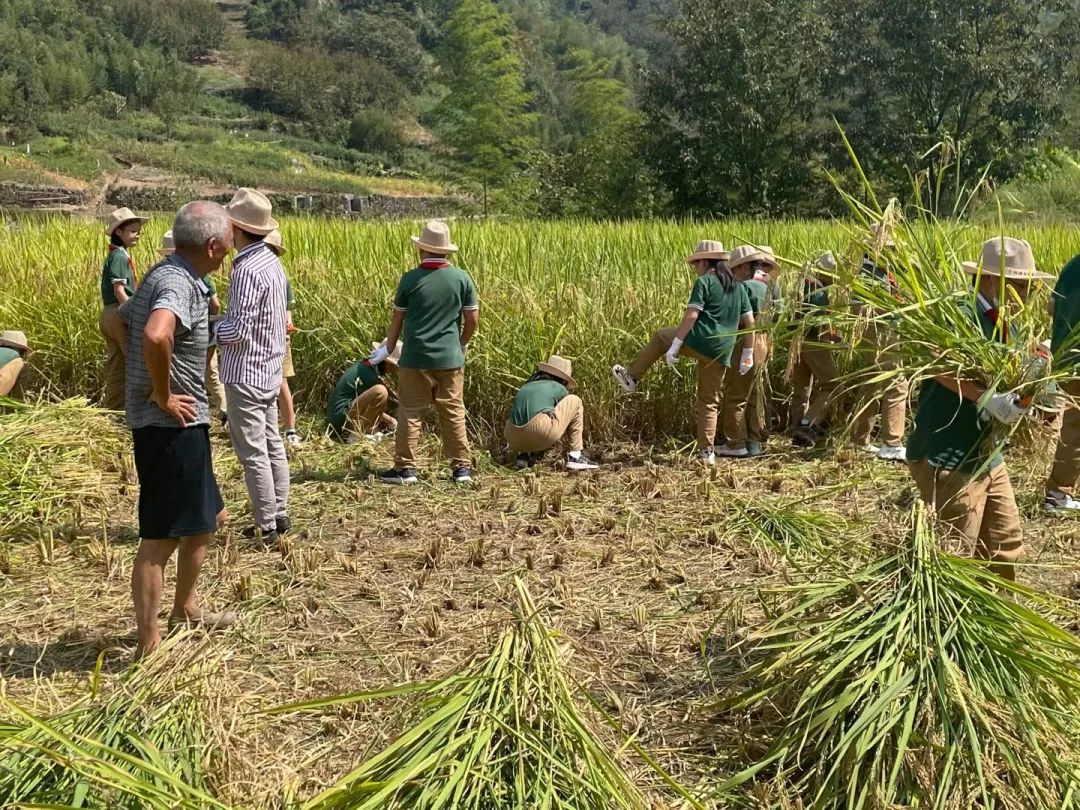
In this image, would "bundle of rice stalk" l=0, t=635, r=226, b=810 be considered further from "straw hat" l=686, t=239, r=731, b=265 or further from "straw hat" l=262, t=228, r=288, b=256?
"straw hat" l=686, t=239, r=731, b=265

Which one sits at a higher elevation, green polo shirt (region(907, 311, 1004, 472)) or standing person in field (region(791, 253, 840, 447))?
green polo shirt (region(907, 311, 1004, 472))

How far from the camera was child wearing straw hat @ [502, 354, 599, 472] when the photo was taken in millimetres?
6539

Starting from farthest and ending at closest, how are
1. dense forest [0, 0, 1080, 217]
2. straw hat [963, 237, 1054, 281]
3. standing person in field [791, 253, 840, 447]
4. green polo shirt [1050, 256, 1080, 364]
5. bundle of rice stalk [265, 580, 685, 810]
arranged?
1. dense forest [0, 0, 1080, 217]
2. standing person in field [791, 253, 840, 447]
3. green polo shirt [1050, 256, 1080, 364]
4. straw hat [963, 237, 1054, 281]
5. bundle of rice stalk [265, 580, 685, 810]

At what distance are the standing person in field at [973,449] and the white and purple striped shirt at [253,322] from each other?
10.2 ft

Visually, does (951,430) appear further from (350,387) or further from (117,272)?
(117,272)

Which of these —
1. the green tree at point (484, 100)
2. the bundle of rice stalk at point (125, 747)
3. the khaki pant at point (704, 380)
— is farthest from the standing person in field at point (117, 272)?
the green tree at point (484, 100)

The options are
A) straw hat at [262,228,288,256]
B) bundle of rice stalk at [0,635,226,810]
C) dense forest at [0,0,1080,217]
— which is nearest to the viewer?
bundle of rice stalk at [0,635,226,810]

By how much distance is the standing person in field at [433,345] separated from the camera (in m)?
6.15

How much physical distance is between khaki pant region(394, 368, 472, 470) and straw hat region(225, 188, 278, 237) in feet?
5.25

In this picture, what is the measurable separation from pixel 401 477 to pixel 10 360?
2.74 metres

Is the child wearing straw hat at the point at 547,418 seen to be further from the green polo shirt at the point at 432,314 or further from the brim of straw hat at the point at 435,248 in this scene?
the brim of straw hat at the point at 435,248

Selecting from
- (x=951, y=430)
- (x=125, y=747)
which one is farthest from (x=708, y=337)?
(x=125, y=747)

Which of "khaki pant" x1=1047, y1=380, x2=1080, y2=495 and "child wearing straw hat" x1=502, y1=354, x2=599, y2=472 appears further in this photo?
"child wearing straw hat" x1=502, y1=354, x2=599, y2=472

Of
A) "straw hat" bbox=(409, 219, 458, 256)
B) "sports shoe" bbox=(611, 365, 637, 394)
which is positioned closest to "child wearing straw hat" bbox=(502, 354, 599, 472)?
"sports shoe" bbox=(611, 365, 637, 394)
